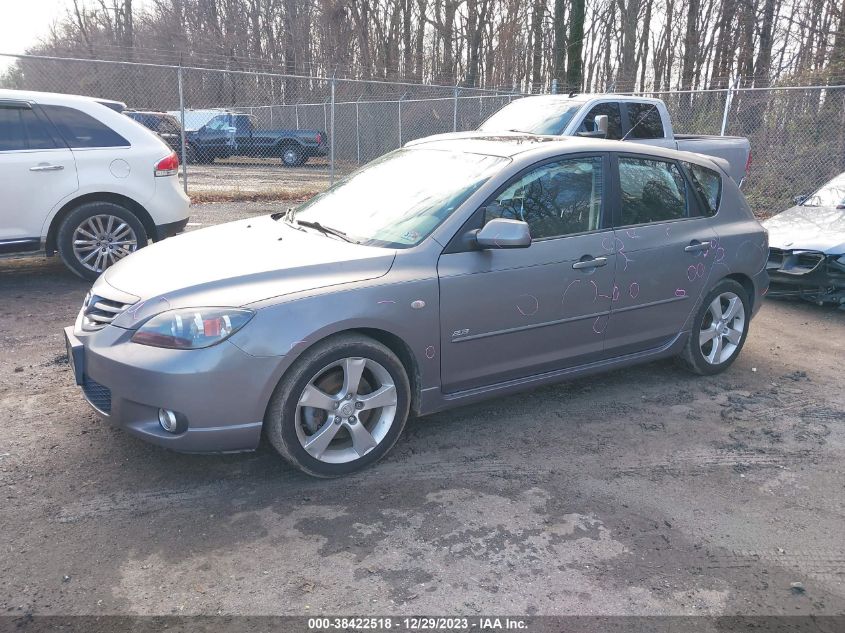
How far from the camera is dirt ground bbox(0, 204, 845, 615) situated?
8.97 ft

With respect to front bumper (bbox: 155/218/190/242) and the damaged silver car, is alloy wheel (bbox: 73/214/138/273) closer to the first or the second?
front bumper (bbox: 155/218/190/242)

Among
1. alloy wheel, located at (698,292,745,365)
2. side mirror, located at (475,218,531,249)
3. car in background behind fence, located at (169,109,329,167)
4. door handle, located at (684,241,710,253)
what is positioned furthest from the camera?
car in background behind fence, located at (169,109,329,167)

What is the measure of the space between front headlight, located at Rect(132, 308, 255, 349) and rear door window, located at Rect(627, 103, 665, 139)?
7668 mm

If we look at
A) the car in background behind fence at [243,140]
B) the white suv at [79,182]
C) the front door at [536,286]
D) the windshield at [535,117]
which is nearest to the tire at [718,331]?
the front door at [536,286]

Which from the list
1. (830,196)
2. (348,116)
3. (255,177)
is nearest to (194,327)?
(830,196)

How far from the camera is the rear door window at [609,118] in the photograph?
9.15 metres

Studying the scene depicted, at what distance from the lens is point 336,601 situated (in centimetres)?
266

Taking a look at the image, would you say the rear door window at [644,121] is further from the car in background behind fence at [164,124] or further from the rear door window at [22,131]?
the car in background behind fence at [164,124]

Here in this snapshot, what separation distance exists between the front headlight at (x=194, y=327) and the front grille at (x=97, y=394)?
1.13ft

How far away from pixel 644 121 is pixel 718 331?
18.2ft

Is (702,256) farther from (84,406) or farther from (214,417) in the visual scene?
(84,406)

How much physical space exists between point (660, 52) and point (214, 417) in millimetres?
28779

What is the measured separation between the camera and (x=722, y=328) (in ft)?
17.0

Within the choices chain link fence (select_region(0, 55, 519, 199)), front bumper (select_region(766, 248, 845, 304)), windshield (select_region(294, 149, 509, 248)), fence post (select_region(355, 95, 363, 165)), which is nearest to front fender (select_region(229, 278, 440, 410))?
windshield (select_region(294, 149, 509, 248))
